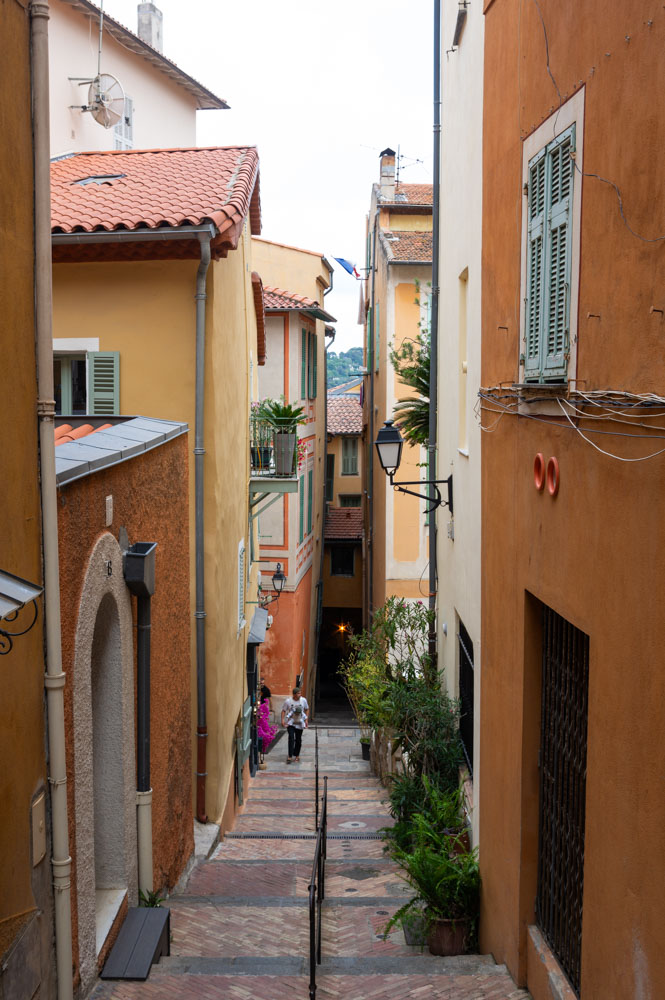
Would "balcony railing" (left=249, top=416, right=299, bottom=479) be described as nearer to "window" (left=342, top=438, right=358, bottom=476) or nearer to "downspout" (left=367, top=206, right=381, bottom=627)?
"downspout" (left=367, top=206, right=381, bottom=627)

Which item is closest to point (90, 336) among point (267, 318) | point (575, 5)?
→ point (575, 5)

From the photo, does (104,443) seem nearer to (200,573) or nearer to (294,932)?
(294,932)

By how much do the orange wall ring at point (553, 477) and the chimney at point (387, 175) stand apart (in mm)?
21165

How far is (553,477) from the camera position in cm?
541

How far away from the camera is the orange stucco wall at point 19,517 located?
4352 mm

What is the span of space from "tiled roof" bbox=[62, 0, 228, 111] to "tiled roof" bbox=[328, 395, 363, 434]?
52.4 ft

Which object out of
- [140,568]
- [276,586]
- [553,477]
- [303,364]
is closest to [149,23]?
[303,364]

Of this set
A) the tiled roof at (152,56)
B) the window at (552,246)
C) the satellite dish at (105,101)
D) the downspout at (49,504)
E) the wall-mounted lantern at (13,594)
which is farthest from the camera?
the tiled roof at (152,56)

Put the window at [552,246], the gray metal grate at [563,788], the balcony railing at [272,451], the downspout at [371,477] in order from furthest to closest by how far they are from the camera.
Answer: the downspout at [371,477] < the balcony railing at [272,451] < the gray metal grate at [563,788] < the window at [552,246]

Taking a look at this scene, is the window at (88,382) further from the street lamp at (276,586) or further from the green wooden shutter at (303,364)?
the green wooden shutter at (303,364)

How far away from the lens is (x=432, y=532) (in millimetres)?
12633

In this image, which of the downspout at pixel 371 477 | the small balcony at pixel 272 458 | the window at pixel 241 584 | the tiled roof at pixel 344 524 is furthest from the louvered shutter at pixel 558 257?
the tiled roof at pixel 344 524

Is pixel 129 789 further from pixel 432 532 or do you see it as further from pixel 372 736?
pixel 372 736

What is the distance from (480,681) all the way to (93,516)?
12.1ft
